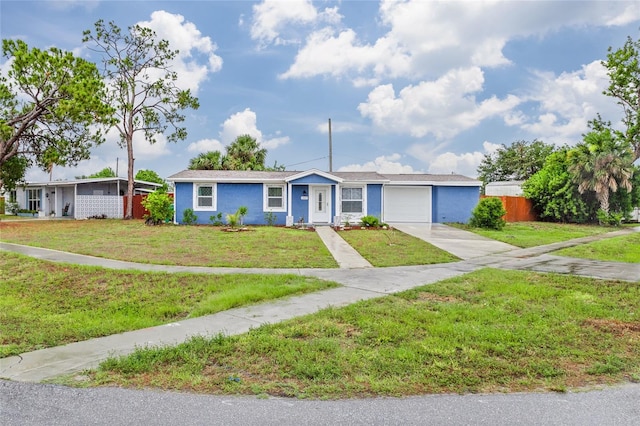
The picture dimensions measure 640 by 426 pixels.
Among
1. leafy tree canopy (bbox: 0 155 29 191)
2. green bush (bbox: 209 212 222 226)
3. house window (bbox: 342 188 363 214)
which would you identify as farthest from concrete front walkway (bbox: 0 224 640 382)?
leafy tree canopy (bbox: 0 155 29 191)

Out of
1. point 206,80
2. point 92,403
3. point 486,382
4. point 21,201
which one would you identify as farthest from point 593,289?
point 21,201

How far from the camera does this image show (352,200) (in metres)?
22.2

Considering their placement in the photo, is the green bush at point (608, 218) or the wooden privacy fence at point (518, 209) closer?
the green bush at point (608, 218)

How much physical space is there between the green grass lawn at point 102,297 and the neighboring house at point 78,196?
20.6 metres

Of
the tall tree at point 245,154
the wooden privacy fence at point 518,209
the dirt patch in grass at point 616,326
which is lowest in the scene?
the dirt patch in grass at point 616,326

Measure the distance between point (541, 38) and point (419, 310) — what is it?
521 inches

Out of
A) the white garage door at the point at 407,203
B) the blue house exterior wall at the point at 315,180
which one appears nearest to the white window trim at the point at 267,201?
the blue house exterior wall at the point at 315,180

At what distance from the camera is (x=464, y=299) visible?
22.2 ft

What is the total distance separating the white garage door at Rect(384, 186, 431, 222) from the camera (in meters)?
23.7

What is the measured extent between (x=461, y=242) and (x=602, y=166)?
1468 cm

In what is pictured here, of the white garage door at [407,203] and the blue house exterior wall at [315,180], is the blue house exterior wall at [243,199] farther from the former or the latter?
the white garage door at [407,203]

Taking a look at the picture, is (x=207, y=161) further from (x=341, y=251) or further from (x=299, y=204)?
(x=341, y=251)

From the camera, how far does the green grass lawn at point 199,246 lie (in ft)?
34.4

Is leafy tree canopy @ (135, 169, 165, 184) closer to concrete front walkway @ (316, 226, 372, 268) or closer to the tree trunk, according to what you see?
the tree trunk
